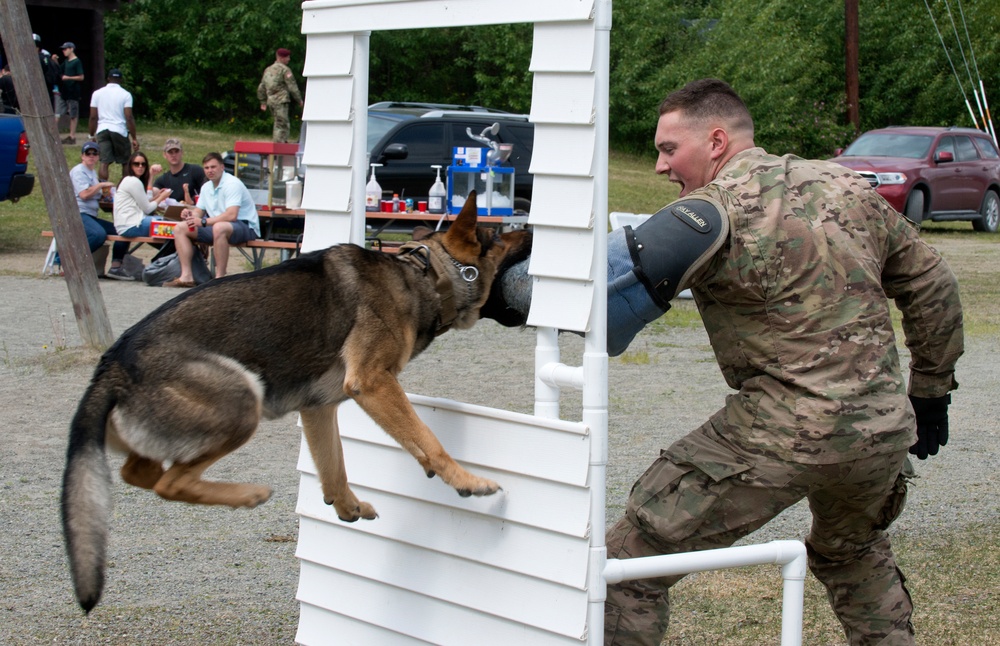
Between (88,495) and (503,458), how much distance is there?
1.16 meters

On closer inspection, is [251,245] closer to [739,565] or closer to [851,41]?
[739,565]

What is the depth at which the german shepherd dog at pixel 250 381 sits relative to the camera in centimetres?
312

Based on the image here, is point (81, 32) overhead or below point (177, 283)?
overhead

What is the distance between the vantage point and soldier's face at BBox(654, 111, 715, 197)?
10.5 ft

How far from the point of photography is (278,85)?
21.9 metres

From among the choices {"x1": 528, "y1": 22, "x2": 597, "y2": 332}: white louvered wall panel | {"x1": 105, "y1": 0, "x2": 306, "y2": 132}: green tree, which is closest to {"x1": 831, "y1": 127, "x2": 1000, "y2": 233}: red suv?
{"x1": 528, "y1": 22, "x2": 597, "y2": 332}: white louvered wall panel

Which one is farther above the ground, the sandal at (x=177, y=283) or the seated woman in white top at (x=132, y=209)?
the seated woman in white top at (x=132, y=209)

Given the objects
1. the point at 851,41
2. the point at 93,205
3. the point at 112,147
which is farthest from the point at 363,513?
the point at 851,41

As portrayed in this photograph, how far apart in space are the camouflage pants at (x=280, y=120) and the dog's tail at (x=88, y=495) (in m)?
19.8

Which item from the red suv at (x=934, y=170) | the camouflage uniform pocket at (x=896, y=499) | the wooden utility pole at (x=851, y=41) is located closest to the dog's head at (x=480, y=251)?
the camouflage uniform pocket at (x=896, y=499)

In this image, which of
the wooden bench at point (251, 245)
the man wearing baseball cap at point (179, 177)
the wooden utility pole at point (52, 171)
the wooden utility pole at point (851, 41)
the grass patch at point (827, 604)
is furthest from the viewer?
the wooden utility pole at point (851, 41)

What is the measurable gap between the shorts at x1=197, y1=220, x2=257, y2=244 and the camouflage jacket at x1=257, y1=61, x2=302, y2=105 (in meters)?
9.82

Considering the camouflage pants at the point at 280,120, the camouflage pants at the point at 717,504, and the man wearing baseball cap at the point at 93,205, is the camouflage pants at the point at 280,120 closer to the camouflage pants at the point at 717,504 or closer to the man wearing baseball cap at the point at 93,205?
the man wearing baseball cap at the point at 93,205

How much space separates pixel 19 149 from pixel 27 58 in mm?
6695
